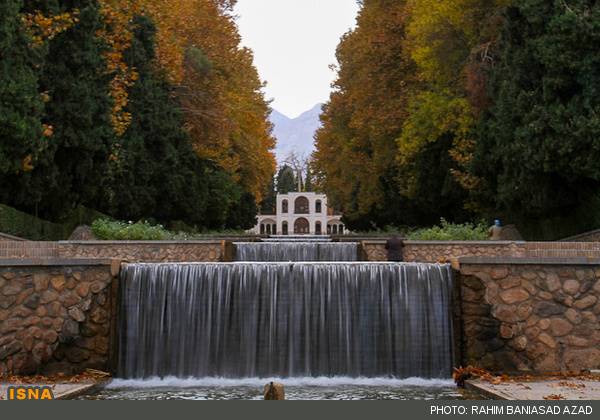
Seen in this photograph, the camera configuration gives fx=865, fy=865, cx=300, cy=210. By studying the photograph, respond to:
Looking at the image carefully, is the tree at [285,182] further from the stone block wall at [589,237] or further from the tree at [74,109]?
the stone block wall at [589,237]

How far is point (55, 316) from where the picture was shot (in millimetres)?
14062

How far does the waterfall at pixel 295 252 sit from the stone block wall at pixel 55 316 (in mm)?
8826

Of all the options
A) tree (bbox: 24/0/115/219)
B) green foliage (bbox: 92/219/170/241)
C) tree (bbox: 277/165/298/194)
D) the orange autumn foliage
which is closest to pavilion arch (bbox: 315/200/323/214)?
tree (bbox: 277/165/298/194)

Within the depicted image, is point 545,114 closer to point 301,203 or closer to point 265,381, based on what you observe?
point 265,381

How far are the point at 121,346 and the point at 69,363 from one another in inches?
38.2

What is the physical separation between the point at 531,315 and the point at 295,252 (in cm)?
1009

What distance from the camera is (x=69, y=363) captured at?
14.0m

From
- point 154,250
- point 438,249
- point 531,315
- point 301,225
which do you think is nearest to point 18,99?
point 154,250

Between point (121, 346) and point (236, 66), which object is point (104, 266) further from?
point (236, 66)

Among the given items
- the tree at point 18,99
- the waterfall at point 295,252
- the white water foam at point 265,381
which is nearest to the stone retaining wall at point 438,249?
the waterfall at point 295,252

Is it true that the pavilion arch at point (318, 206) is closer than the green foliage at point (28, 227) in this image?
No

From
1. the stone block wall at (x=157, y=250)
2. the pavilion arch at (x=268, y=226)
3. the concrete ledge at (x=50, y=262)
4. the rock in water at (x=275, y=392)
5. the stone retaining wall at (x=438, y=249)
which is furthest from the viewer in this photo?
the pavilion arch at (x=268, y=226)

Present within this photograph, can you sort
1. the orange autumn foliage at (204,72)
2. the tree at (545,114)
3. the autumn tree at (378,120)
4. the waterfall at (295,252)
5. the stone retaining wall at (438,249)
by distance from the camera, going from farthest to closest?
the autumn tree at (378,120)
the orange autumn foliage at (204,72)
the waterfall at (295,252)
the tree at (545,114)
the stone retaining wall at (438,249)

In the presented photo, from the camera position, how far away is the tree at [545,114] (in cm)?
2200
